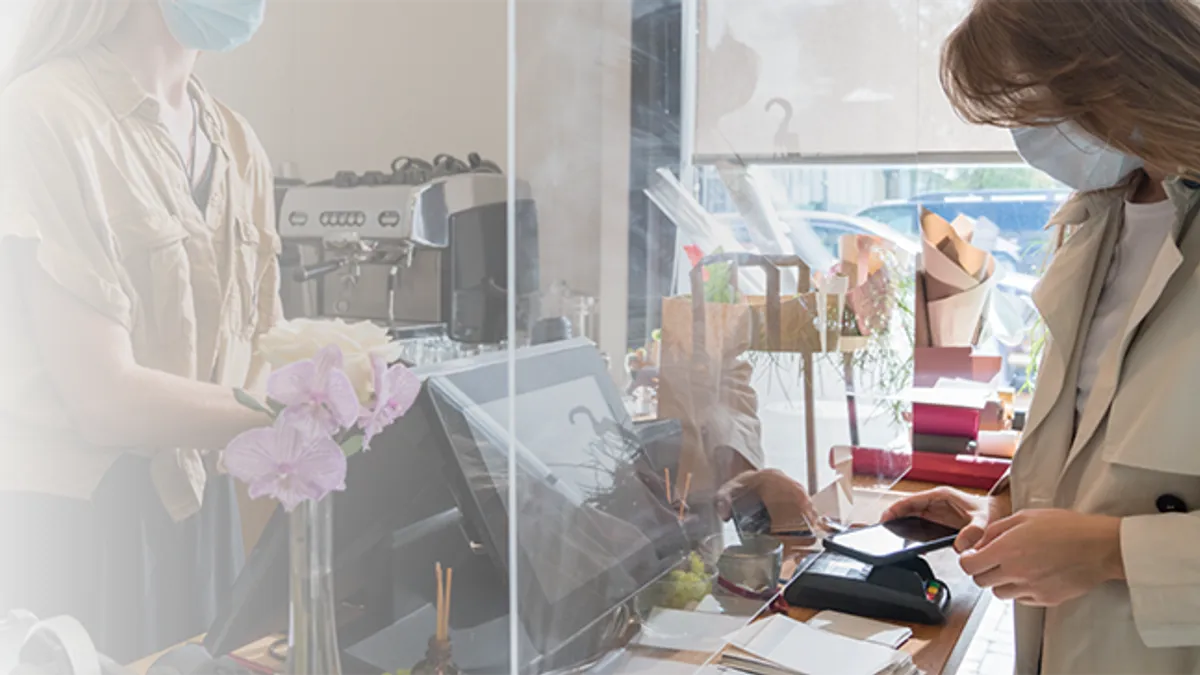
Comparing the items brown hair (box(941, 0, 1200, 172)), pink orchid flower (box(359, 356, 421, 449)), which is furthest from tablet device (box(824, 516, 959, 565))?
pink orchid flower (box(359, 356, 421, 449))

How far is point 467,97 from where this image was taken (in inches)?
28.1

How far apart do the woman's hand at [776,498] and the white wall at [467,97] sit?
Result: 1.28ft

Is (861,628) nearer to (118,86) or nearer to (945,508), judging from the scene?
(945,508)

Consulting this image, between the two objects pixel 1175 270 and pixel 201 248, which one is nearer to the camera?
pixel 201 248

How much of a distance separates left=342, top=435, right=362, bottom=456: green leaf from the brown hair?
90 centimetres

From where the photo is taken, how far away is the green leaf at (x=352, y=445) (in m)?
0.63

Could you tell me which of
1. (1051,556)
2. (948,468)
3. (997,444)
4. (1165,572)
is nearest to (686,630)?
(1051,556)

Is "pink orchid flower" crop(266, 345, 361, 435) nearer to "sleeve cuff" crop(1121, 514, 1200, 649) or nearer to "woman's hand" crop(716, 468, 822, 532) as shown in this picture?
"woman's hand" crop(716, 468, 822, 532)

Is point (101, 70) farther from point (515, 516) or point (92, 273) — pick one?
point (515, 516)

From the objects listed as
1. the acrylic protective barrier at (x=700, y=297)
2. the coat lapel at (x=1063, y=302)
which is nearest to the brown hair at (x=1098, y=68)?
the coat lapel at (x=1063, y=302)

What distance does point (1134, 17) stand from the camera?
1.04 metres

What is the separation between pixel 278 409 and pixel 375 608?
19cm

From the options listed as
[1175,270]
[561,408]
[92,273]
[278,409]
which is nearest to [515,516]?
[561,408]

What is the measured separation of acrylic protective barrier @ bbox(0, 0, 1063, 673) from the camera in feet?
2.12
